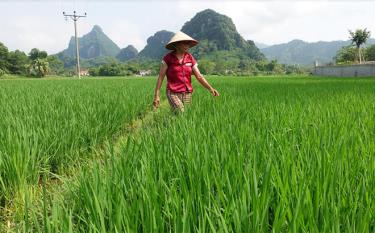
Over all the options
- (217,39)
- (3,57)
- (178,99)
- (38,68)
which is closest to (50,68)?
(38,68)

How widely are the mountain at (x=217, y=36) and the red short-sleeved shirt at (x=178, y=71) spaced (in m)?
124

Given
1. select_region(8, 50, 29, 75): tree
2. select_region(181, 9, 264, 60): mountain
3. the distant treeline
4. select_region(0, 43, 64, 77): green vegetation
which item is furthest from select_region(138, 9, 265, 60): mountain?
select_region(8, 50, 29, 75): tree

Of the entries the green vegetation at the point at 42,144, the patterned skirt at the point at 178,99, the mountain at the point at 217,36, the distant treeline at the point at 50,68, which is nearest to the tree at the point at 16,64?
the distant treeline at the point at 50,68

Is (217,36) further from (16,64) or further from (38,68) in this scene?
(16,64)

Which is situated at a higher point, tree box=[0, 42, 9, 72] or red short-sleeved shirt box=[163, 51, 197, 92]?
tree box=[0, 42, 9, 72]

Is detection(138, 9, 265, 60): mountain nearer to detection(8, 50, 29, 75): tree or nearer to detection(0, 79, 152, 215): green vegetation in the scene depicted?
detection(8, 50, 29, 75): tree

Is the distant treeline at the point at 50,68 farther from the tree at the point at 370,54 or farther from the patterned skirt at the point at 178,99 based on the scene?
the patterned skirt at the point at 178,99

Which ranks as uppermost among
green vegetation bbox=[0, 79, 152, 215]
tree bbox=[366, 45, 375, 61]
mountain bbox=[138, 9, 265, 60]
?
mountain bbox=[138, 9, 265, 60]

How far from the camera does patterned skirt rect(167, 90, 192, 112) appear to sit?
434cm

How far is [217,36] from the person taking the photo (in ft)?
472

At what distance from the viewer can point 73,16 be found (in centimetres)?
4241

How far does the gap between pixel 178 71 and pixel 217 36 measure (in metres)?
144

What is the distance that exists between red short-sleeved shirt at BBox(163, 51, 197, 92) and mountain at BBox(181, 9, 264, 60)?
407 feet

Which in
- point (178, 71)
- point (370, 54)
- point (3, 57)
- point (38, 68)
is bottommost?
point (178, 71)
